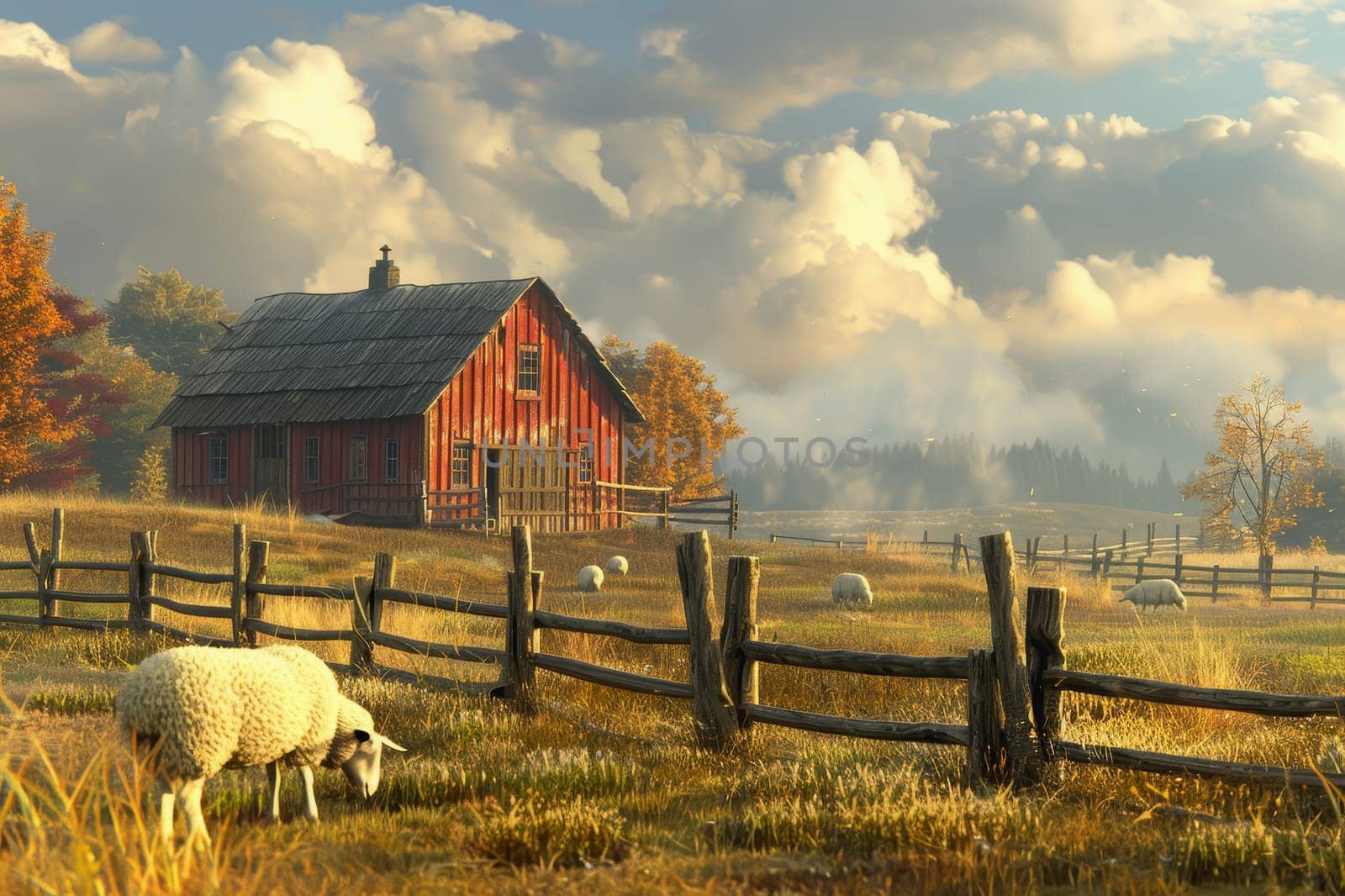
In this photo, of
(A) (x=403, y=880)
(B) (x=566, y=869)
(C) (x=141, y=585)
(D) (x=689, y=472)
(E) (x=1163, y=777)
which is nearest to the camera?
(A) (x=403, y=880)

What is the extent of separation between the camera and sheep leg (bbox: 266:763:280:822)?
6.20 metres

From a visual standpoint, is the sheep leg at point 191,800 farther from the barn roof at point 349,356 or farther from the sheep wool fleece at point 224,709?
the barn roof at point 349,356

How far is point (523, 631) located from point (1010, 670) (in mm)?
4221

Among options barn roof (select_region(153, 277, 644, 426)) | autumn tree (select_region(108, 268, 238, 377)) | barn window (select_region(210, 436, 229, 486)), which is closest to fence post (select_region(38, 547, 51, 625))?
barn roof (select_region(153, 277, 644, 426))

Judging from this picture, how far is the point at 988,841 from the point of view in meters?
5.71

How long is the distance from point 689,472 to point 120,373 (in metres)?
27.9

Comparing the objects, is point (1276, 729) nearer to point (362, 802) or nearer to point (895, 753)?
point (895, 753)

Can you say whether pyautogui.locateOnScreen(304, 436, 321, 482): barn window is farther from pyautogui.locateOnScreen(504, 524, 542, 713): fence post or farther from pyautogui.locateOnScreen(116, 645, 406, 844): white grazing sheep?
pyautogui.locateOnScreen(116, 645, 406, 844): white grazing sheep

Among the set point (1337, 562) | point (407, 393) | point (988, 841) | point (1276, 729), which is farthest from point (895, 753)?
point (1337, 562)

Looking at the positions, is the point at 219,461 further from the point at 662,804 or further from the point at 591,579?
the point at 662,804

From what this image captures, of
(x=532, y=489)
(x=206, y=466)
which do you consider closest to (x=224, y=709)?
(x=532, y=489)

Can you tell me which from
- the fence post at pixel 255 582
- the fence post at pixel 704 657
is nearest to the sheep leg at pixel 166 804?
the fence post at pixel 704 657

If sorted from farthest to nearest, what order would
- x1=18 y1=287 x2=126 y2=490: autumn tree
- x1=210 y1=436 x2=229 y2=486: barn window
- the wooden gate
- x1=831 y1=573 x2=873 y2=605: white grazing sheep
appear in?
x1=18 y1=287 x2=126 y2=490: autumn tree, x1=210 y1=436 x2=229 y2=486: barn window, the wooden gate, x1=831 y1=573 x2=873 y2=605: white grazing sheep

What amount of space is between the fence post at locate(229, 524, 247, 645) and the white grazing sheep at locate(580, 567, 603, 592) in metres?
11.9
